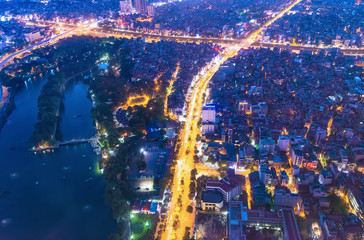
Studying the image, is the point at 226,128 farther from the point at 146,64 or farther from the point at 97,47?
the point at 97,47

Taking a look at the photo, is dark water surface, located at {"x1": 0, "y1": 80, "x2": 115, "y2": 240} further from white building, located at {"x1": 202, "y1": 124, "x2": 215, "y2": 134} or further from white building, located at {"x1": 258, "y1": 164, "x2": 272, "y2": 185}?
white building, located at {"x1": 258, "y1": 164, "x2": 272, "y2": 185}

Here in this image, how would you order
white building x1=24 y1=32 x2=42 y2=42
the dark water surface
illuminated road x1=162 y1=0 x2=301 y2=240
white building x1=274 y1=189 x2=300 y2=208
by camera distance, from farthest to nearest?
white building x1=24 y1=32 x2=42 y2=42, the dark water surface, white building x1=274 y1=189 x2=300 y2=208, illuminated road x1=162 y1=0 x2=301 y2=240

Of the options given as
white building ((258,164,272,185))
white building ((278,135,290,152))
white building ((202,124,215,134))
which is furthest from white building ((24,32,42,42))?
white building ((258,164,272,185))

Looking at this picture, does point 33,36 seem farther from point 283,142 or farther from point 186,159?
point 283,142

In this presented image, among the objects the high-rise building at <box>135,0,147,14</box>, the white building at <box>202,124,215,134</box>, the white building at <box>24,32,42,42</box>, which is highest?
the high-rise building at <box>135,0,147,14</box>

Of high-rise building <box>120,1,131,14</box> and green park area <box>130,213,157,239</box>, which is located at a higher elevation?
high-rise building <box>120,1,131,14</box>

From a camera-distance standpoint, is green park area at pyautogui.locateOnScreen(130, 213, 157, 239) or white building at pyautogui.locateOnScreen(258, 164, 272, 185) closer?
green park area at pyautogui.locateOnScreen(130, 213, 157, 239)

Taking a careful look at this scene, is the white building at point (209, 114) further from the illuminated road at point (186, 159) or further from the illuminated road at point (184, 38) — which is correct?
the illuminated road at point (184, 38)

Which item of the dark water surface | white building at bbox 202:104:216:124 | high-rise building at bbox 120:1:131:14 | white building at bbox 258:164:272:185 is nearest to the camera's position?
Answer: the dark water surface
